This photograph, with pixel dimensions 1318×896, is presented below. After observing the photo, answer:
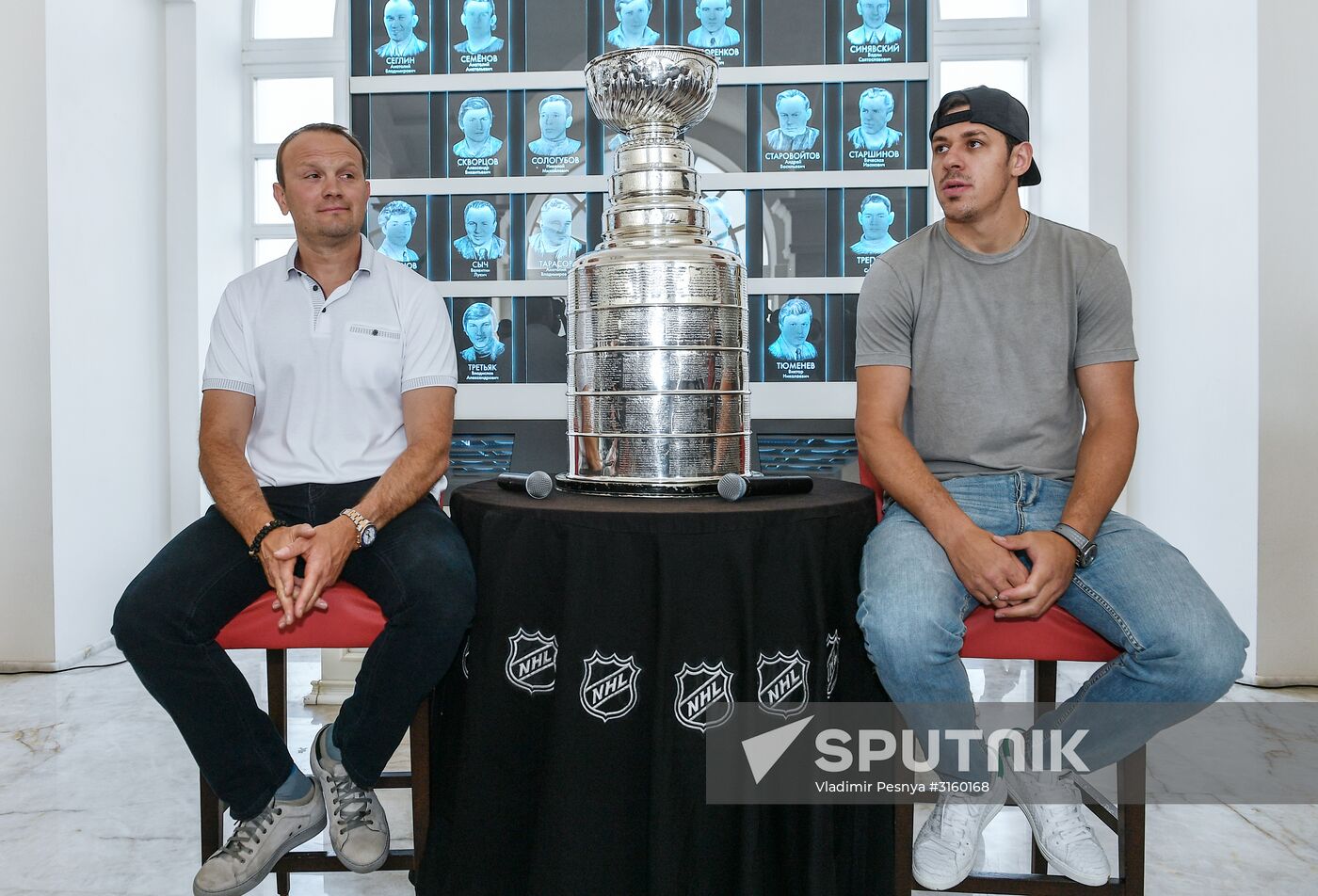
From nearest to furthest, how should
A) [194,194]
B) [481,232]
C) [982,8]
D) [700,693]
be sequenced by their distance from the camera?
[700,693]
[481,232]
[194,194]
[982,8]

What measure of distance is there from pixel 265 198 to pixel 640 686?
358 cm

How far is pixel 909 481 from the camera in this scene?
1.69 meters

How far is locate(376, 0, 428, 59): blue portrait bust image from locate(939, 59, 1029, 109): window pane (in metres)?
2.11

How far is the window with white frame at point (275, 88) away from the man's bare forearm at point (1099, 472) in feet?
11.7

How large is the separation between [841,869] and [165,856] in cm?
142

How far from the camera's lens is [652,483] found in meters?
1.68

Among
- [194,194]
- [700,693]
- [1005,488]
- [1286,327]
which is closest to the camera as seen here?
[700,693]

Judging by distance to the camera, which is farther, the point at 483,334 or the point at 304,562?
the point at 483,334

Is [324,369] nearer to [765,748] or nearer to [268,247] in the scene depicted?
[765,748]

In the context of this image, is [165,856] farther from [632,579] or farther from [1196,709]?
[1196,709]

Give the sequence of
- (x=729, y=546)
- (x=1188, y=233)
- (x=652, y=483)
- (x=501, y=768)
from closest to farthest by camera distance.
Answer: (x=729, y=546) → (x=501, y=768) → (x=652, y=483) → (x=1188, y=233)

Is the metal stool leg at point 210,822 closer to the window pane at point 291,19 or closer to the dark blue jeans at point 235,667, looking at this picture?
the dark blue jeans at point 235,667

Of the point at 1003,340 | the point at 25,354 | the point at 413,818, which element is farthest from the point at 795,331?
the point at 25,354

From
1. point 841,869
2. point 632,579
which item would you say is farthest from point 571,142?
point 841,869
